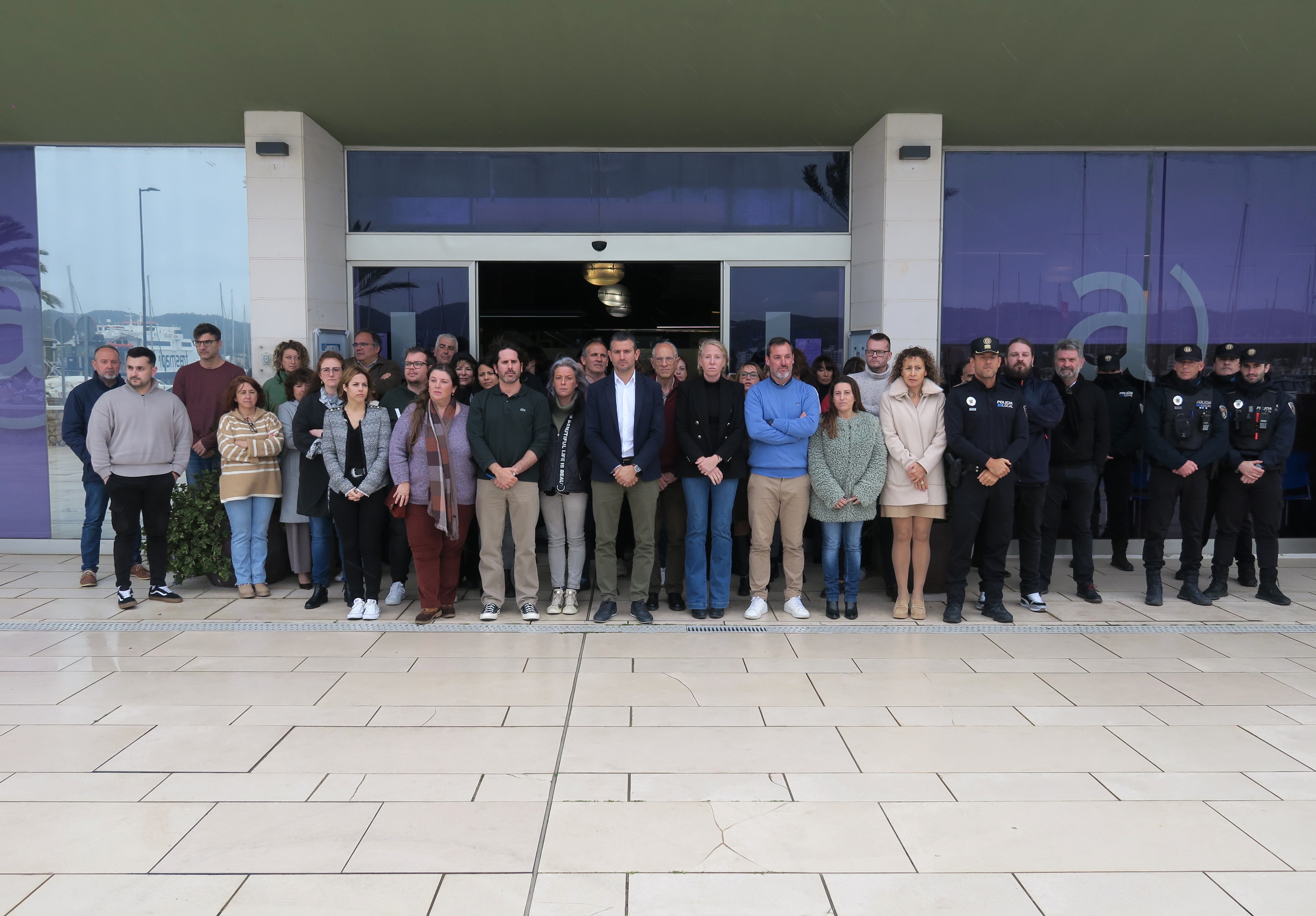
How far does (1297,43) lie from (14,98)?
8961 mm

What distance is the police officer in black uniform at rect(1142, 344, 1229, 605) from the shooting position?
21.0 ft

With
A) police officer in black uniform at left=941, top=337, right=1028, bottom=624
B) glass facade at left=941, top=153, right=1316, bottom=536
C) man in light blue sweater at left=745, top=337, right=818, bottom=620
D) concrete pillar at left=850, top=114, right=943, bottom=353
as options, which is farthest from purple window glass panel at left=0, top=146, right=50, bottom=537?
glass facade at left=941, top=153, right=1316, bottom=536

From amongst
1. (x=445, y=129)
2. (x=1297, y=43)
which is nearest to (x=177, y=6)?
(x=445, y=129)

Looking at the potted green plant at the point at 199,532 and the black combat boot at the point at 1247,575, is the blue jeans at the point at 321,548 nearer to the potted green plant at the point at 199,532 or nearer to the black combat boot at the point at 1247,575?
the potted green plant at the point at 199,532

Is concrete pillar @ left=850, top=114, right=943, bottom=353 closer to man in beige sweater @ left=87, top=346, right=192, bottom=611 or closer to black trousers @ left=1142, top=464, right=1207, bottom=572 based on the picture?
black trousers @ left=1142, top=464, right=1207, bottom=572

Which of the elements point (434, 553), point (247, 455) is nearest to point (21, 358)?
point (247, 455)

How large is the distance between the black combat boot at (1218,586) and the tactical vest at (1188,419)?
0.92 m

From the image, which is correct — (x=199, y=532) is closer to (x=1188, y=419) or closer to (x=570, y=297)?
(x=570, y=297)

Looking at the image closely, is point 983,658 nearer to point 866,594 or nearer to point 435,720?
point 866,594

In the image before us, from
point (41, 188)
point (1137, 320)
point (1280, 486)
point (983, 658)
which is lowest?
point (983, 658)

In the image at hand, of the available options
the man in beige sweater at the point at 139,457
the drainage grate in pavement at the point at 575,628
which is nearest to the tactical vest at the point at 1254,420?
the drainage grate in pavement at the point at 575,628

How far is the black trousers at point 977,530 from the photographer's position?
5906 mm

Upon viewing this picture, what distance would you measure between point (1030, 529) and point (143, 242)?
24.8 feet

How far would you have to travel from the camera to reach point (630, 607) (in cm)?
620
